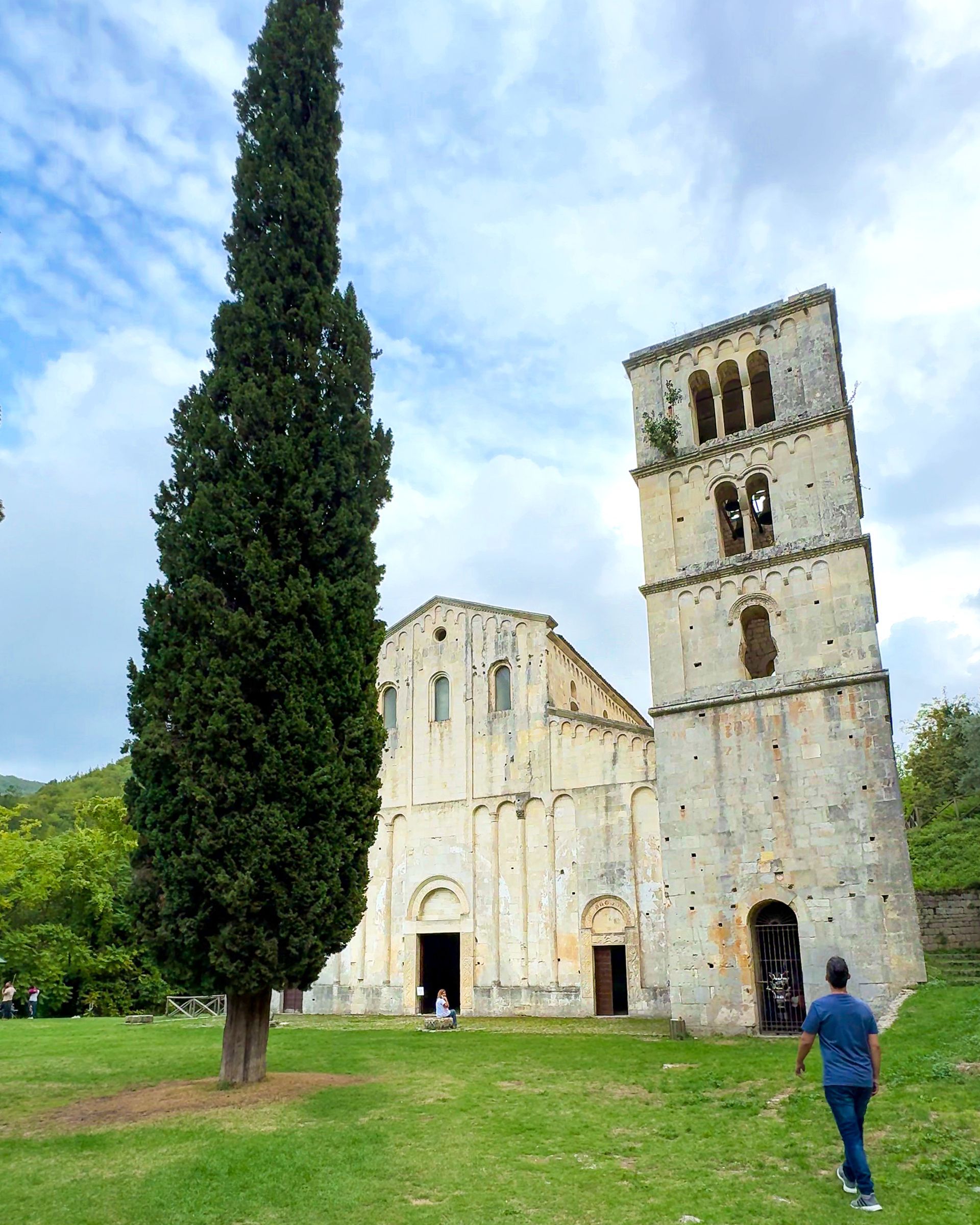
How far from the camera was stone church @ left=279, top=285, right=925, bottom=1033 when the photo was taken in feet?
62.9

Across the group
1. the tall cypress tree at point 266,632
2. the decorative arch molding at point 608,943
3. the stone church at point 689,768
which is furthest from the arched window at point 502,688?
the tall cypress tree at point 266,632

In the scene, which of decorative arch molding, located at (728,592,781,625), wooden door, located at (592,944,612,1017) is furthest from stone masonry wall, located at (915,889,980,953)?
decorative arch molding, located at (728,592,781,625)

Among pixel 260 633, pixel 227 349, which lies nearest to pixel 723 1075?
pixel 260 633

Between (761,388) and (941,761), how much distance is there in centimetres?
2921

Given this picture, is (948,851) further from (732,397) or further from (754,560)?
(732,397)

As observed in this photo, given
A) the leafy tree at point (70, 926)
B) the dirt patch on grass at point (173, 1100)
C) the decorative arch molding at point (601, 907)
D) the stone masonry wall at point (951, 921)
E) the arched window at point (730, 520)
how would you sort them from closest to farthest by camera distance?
the dirt patch on grass at point (173, 1100)
the arched window at point (730, 520)
the stone masonry wall at point (951, 921)
the decorative arch molding at point (601, 907)
the leafy tree at point (70, 926)

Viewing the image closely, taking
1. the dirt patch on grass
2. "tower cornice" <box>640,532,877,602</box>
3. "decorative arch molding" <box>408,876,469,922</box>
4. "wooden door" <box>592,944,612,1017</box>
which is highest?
"tower cornice" <box>640,532,877,602</box>

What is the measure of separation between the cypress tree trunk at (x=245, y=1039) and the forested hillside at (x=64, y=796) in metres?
43.3

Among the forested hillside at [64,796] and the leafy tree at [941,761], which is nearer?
the leafy tree at [941,761]

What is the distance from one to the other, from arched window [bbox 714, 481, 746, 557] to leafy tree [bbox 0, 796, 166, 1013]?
25.0m

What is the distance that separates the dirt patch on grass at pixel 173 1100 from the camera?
426 inches

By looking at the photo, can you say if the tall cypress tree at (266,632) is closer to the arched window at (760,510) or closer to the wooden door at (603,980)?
the arched window at (760,510)

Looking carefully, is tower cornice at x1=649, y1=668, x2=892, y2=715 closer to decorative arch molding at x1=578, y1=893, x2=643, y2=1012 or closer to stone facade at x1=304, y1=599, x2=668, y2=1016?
stone facade at x1=304, y1=599, x2=668, y2=1016

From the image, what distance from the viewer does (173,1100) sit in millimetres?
11852
